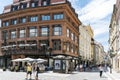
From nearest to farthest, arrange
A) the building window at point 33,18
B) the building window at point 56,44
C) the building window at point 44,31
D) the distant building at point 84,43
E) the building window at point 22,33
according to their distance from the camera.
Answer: the building window at point 56,44 < the building window at point 44,31 < the building window at point 33,18 < the building window at point 22,33 < the distant building at point 84,43

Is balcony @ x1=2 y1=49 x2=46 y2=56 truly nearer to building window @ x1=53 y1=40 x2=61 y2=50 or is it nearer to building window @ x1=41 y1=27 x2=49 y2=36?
building window @ x1=53 y1=40 x2=61 y2=50

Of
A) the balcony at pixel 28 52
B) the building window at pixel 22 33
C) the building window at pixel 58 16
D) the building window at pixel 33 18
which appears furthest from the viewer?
the building window at pixel 22 33

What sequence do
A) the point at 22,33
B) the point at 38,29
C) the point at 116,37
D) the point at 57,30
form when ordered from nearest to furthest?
1. the point at 116,37
2. the point at 57,30
3. the point at 38,29
4. the point at 22,33

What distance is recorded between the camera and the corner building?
194 feet

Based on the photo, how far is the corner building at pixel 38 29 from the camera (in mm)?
59125

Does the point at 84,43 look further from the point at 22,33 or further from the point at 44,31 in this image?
the point at 44,31

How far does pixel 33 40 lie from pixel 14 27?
7708mm

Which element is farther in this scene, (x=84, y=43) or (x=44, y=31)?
(x=84, y=43)

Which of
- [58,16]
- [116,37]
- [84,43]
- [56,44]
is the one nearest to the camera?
[116,37]

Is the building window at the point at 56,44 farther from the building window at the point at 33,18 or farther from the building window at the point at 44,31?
the building window at the point at 33,18

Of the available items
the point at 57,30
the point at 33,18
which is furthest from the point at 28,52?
the point at 57,30

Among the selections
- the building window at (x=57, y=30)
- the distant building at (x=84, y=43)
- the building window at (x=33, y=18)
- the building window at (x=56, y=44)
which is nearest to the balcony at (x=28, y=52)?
the building window at (x=56, y=44)

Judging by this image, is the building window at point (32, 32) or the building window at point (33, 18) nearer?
the building window at point (32, 32)

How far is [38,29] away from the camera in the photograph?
61.2 metres
